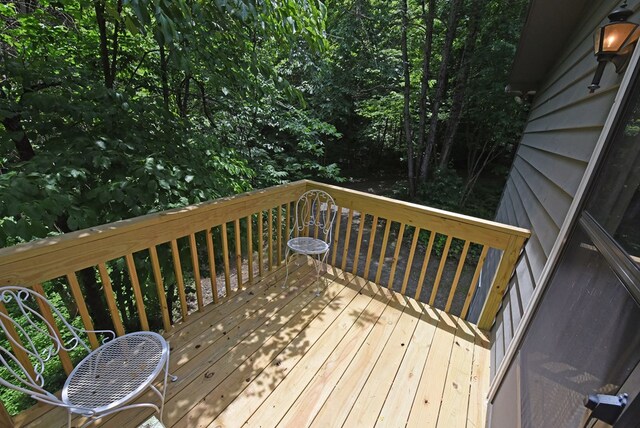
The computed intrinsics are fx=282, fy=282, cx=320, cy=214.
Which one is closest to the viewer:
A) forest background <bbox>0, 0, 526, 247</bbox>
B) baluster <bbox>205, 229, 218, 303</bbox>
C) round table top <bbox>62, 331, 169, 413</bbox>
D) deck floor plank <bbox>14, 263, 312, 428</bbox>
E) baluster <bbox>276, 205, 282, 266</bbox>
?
round table top <bbox>62, 331, 169, 413</bbox>

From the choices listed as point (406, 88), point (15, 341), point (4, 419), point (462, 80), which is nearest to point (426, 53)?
point (406, 88)

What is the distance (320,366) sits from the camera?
1.89m

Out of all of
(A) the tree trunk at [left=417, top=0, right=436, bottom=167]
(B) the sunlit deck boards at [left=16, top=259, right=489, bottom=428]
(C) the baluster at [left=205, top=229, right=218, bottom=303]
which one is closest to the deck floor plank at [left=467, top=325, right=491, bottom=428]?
(B) the sunlit deck boards at [left=16, top=259, right=489, bottom=428]

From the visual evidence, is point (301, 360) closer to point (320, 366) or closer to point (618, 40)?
point (320, 366)

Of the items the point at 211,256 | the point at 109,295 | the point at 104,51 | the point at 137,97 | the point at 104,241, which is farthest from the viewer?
the point at 137,97

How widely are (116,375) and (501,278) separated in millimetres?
2429

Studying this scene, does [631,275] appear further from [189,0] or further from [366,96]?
[366,96]

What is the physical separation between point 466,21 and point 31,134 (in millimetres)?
7730

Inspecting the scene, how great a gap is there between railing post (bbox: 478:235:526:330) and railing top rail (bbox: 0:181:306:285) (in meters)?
2.04

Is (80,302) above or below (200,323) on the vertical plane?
above

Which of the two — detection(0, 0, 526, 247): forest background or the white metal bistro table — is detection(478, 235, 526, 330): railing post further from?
the white metal bistro table

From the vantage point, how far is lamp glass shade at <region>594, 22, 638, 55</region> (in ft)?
4.10

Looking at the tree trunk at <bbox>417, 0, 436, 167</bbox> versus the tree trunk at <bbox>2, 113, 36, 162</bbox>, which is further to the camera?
the tree trunk at <bbox>417, 0, 436, 167</bbox>

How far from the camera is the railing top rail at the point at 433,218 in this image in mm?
2047
